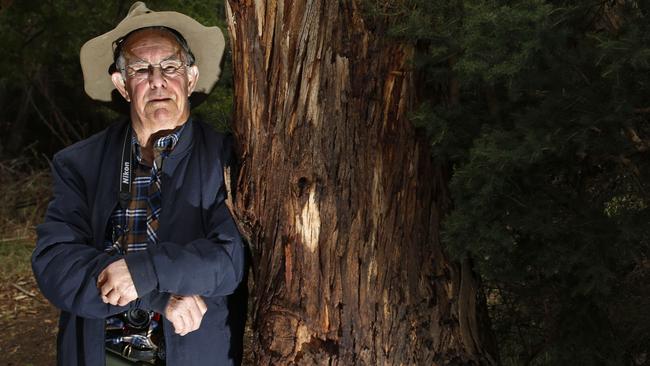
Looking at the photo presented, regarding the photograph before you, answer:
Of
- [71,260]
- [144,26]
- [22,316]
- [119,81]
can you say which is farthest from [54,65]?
[71,260]

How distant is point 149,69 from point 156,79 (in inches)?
2.2

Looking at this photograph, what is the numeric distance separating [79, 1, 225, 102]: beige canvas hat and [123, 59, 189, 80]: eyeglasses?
15 centimetres

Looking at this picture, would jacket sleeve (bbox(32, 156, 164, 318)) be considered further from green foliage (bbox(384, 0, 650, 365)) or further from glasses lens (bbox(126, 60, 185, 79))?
green foliage (bbox(384, 0, 650, 365))

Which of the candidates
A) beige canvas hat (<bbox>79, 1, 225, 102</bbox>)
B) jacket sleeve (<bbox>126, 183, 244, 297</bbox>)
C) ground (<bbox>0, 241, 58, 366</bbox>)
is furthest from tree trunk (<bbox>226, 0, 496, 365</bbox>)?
A: ground (<bbox>0, 241, 58, 366</bbox>)

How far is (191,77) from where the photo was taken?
3.15m

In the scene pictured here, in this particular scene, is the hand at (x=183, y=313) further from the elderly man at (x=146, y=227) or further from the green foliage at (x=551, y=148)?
the green foliage at (x=551, y=148)

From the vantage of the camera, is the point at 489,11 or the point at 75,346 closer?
the point at 489,11

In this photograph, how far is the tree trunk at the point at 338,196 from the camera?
2.82 m

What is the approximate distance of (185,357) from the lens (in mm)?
2801

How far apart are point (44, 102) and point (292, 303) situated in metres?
9.12

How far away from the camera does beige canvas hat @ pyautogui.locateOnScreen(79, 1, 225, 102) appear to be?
3.02 meters

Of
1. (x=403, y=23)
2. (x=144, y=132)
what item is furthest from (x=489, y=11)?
(x=144, y=132)

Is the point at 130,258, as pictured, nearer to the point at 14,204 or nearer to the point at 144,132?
the point at 144,132

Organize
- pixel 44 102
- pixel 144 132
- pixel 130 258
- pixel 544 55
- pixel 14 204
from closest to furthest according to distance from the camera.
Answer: pixel 544 55 < pixel 130 258 < pixel 144 132 < pixel 14 204 < pixel 44 102
